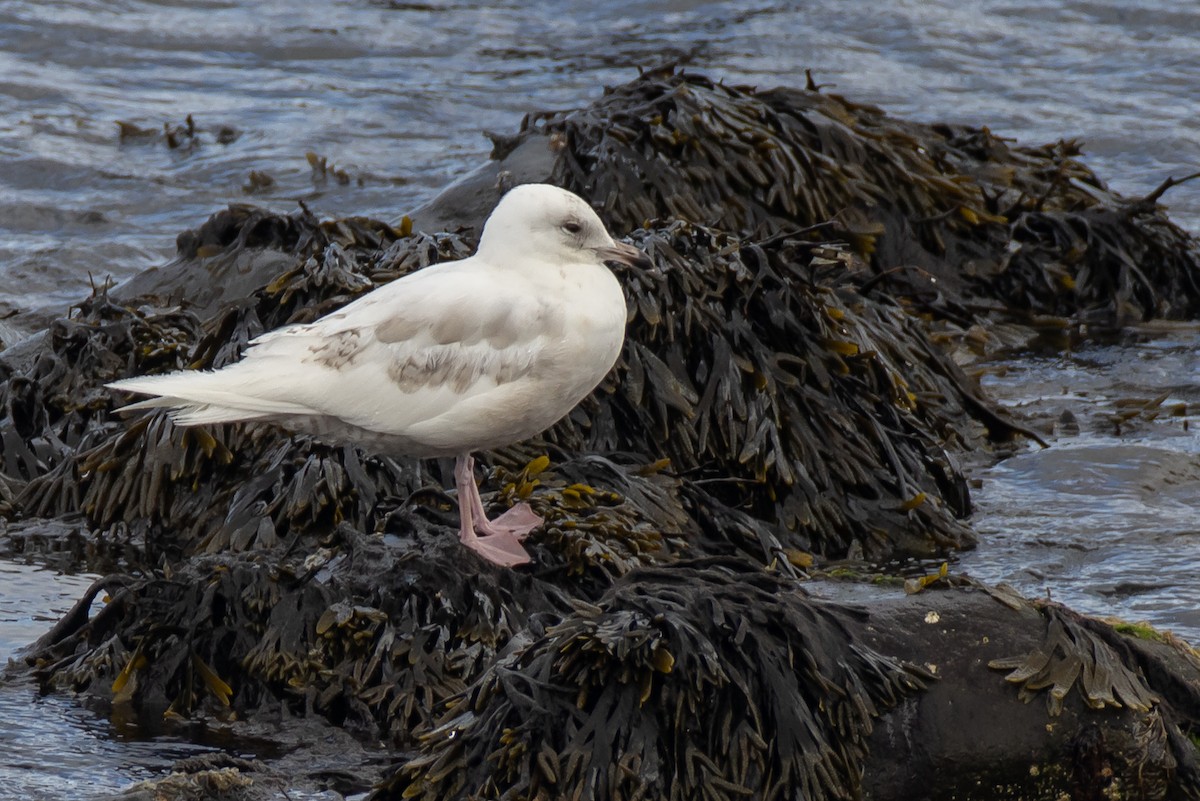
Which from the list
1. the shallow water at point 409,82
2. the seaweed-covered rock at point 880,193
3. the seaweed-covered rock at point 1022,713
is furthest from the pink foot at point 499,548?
the shallow water at point 409,82

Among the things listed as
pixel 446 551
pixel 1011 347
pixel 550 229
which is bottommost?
pixel 1011 347

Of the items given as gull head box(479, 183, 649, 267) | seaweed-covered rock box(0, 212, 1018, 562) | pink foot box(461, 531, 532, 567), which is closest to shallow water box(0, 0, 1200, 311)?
seaweed-covered rock box(0, 212, 1018, 562)

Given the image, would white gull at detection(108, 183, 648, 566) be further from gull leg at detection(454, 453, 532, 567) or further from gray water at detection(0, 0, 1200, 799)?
gray water at detection(0, 0, 1200, 799)

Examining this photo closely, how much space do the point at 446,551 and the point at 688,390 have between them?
4.53 feet

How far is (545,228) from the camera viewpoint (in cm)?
452

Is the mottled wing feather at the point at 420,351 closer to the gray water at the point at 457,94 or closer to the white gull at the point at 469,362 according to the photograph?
the white gull at the point at 469,362

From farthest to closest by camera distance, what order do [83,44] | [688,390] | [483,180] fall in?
[83,44], [483,180], [688,390]

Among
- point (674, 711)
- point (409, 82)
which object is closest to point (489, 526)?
point (674, 711)

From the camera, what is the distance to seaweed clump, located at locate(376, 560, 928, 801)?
3367 millimetres

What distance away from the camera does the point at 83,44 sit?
13578mm

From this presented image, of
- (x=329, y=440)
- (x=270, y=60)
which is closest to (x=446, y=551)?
(x=329, y=440)

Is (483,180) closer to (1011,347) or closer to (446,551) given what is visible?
(1011,347)

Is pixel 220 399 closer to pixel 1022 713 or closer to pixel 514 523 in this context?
pixel 514 523

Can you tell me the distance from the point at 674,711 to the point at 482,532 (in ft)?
3.78
